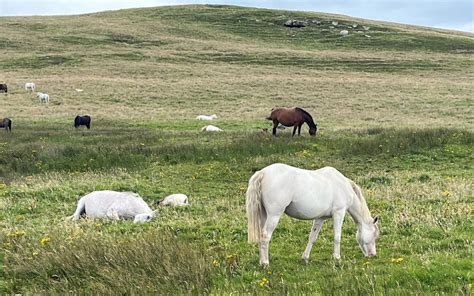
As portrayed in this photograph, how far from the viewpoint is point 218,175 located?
1706cm

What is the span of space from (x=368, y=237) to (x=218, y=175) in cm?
961

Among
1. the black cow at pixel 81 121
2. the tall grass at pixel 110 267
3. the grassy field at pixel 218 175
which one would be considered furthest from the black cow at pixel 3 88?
the tall grass at pixel 110 267

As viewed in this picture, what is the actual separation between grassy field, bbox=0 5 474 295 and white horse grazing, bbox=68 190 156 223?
1.86 ft

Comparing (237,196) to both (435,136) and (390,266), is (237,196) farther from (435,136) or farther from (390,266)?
(435,136)

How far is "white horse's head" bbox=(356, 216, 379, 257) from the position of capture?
25.6 ft

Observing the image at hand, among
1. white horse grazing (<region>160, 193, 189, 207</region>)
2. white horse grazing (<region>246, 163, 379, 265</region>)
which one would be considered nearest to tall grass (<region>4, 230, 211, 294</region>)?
white horse grazing (<region>246, 163, 379, 265</region>)

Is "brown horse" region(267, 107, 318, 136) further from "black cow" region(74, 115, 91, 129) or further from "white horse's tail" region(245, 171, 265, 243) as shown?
"white horse's tail" region(245, 171, 265, 243)

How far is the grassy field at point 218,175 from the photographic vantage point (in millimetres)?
6754

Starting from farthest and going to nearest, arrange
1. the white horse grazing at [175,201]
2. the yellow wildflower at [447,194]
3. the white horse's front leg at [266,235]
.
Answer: the white horse grazing at [175,201], the yellow wildflower at [447,194], the white horse's front leg at [266,235]

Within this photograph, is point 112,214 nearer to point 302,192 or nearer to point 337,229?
point 302,192

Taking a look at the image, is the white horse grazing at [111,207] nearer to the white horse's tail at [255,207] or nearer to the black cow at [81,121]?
the white horse's tail at [255,207]

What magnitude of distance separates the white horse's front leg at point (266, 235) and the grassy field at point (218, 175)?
226mm

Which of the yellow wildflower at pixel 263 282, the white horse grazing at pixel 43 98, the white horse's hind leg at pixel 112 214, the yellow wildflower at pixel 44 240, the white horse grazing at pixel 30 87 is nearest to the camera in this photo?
the yellow wildflower at pixel 263 282

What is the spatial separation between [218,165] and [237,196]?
418 cm
